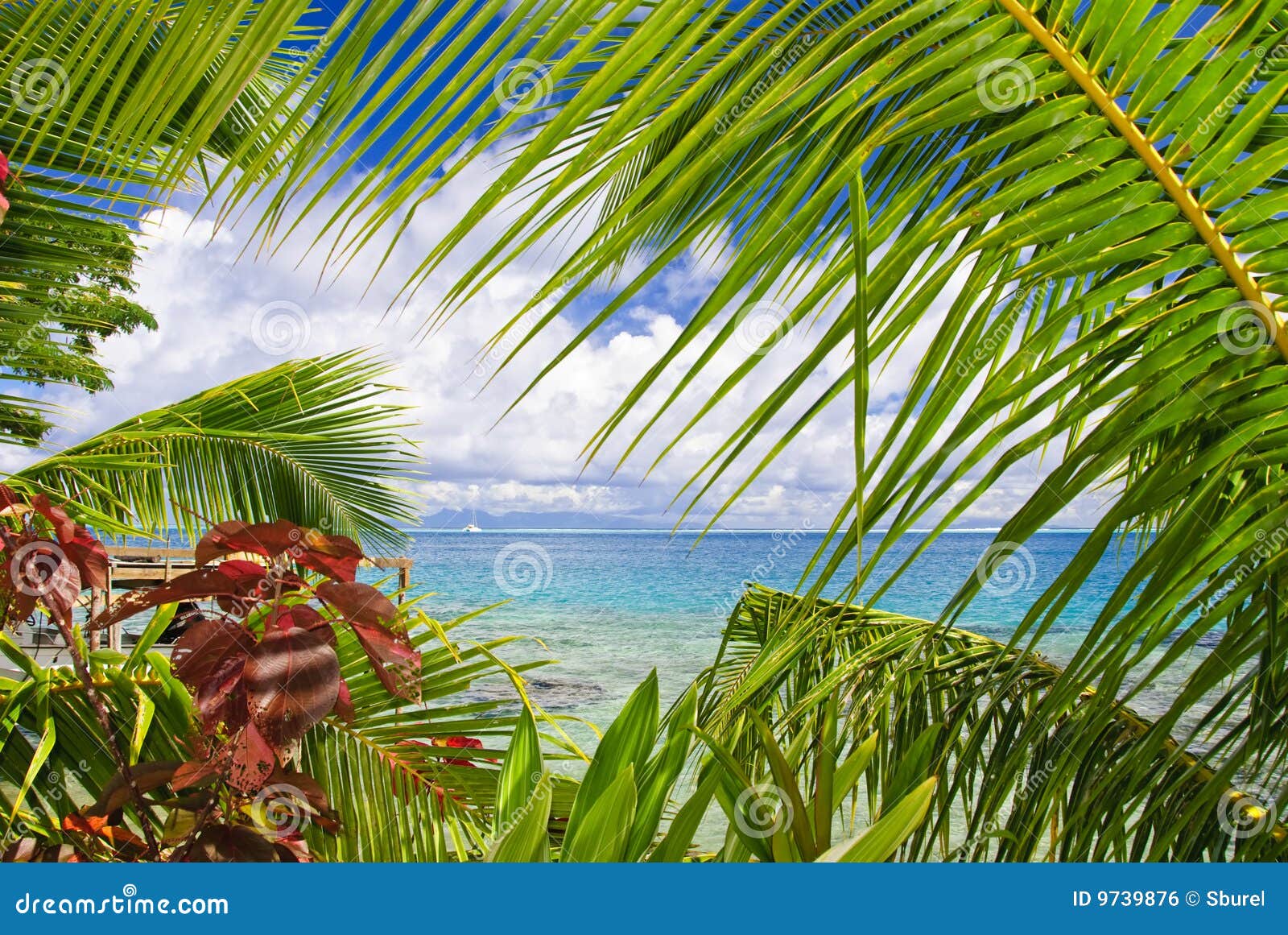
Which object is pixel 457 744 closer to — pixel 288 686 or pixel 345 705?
pixel 345 705

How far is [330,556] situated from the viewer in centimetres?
129

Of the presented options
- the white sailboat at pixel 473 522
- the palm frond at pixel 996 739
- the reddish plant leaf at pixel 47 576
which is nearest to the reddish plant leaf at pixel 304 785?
the reddish plant leaf at pixel 47 576

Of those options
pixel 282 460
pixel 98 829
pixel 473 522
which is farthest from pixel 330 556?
pixel 473 522

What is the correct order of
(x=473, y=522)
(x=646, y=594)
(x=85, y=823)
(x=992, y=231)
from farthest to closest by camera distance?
(x=473, y=522)
(x=646, y=594)
(x=85, y=823)
(x=992, y=231)

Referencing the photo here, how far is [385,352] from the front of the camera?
3.18m

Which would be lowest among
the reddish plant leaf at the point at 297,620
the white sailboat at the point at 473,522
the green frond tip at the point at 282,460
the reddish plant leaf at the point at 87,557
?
the reddish plant leaf at the point at 297,620

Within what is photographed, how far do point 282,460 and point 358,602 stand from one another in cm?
196

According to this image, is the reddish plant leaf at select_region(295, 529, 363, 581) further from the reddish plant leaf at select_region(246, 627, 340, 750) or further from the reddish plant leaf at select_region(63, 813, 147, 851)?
the reddish plant leaf at select_region(63, 813, 147, 851)

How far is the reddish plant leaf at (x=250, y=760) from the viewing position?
1.15 meters

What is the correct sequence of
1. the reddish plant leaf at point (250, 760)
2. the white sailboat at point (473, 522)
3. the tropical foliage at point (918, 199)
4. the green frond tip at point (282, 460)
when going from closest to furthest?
the tropical foliage at point (918, 199)
the reddish plant leaf at point (250, 760)
the green frond tip at point (282, 460)
the white sailboat at point (473, 522)

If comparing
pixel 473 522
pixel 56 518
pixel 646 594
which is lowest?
pixel 56 518

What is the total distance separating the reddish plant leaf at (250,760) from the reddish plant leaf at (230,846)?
144mm

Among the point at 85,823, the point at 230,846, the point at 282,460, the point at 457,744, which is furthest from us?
the point at 282,460

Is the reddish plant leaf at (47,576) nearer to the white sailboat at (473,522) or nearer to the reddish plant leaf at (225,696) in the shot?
the reddish plant leaf at (225,696)
